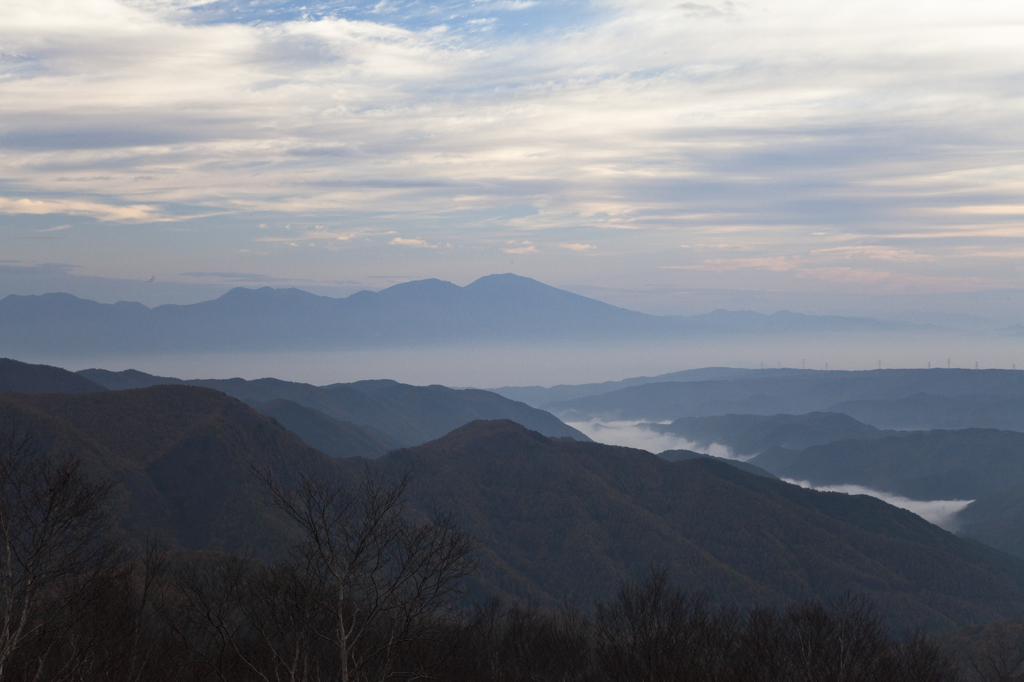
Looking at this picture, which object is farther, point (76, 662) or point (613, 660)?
point (613, 660)

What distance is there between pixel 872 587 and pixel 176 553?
537 ft

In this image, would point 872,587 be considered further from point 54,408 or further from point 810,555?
point 54,408

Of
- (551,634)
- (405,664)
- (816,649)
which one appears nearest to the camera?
(405,664)

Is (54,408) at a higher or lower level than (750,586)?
higher

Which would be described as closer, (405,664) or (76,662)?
(76,662)

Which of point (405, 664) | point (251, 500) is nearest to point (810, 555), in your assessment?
point (251, 500)

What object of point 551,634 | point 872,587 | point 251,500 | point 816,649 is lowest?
point 872,587

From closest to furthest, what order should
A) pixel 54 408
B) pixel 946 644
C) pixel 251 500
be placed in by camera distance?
1. pixel 946 644
2. pixel 251 500
3. pixel 54 408

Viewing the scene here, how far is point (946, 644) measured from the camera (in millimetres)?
125750

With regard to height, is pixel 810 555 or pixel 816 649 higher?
pixel 816 649

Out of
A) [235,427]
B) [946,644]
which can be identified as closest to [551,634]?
[946,644]

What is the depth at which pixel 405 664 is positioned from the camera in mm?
39125

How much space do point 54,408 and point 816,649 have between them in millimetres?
193732

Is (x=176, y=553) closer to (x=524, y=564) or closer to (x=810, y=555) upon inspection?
(x=524, y=564)
